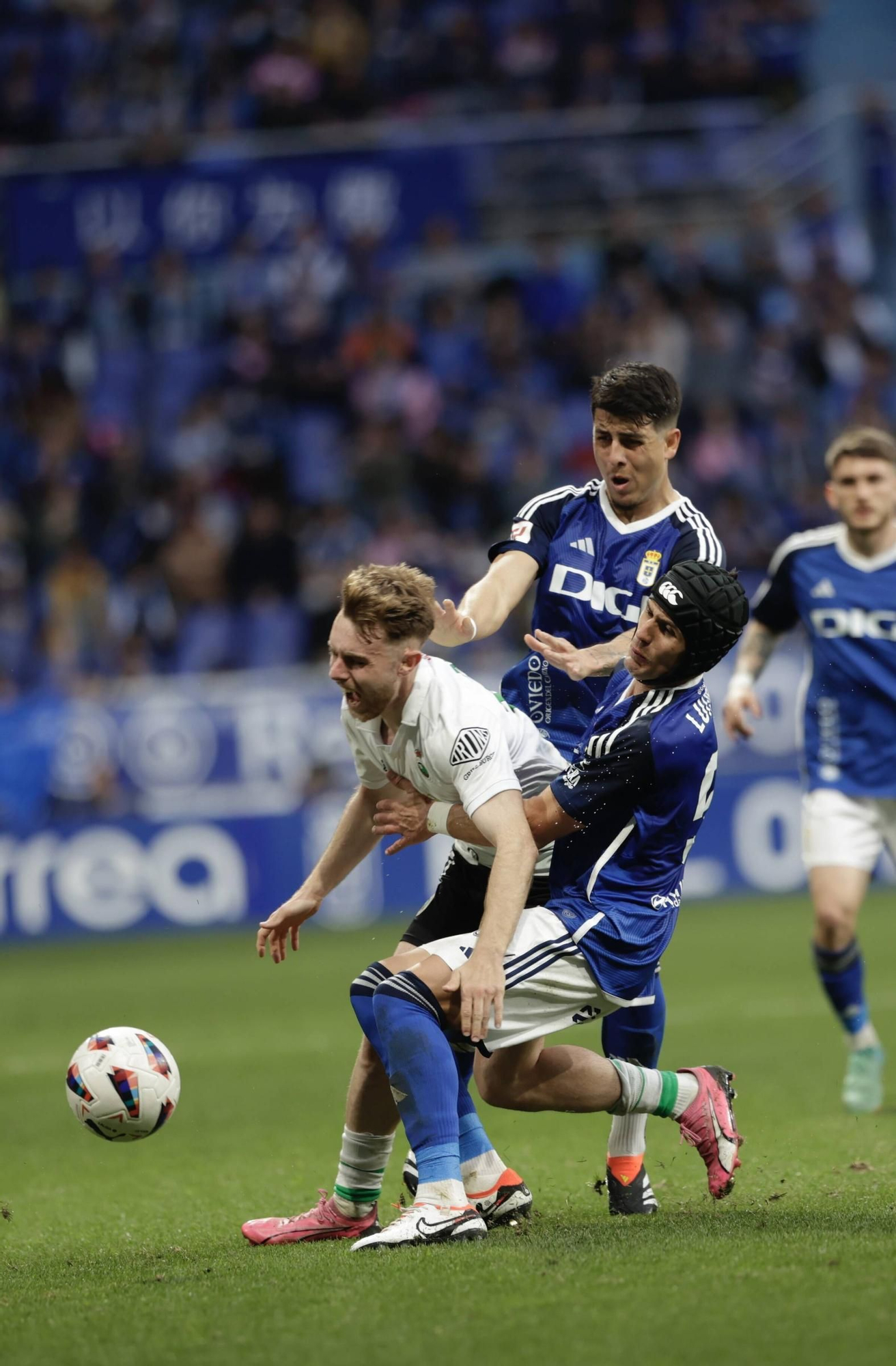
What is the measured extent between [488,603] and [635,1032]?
1.35 m

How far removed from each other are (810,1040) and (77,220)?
11.7 meters

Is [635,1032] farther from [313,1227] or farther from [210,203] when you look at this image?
[210,203]

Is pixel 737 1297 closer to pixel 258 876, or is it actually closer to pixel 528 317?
pixel 258 876

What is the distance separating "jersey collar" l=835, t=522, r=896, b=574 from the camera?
25.0ft

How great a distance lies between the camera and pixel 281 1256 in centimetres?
465

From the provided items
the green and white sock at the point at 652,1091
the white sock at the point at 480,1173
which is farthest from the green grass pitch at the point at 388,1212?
the green and white sock at the point at 652,1091

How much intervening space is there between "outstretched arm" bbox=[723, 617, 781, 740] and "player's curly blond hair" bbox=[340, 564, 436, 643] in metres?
2.61

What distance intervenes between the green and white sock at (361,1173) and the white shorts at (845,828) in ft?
9.69

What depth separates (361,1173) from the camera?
4984 mm

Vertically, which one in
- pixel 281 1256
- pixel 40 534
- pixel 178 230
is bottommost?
pixel 281 1256

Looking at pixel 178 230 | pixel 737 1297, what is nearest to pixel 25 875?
pixel 178 230

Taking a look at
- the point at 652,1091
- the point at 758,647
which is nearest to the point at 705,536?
the point at 652,1091

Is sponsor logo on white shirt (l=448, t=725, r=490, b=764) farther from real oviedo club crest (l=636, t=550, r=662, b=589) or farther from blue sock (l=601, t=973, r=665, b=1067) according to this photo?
blue sock (l=601, t=973, r=665, b=1067)

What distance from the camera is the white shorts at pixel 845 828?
24.3ft
